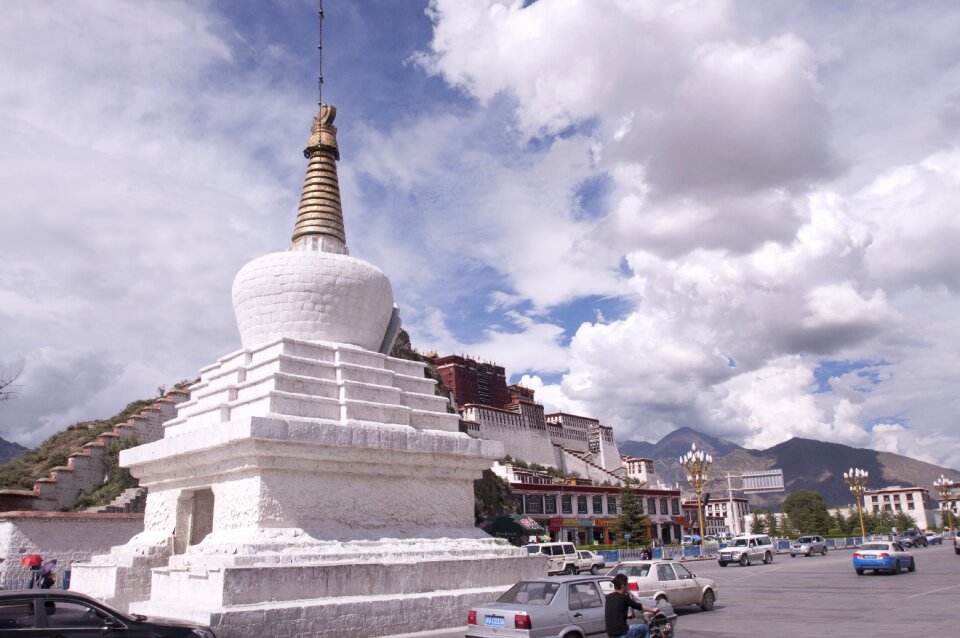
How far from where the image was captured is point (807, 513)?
290ft

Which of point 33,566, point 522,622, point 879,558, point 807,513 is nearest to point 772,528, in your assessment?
point 807,513

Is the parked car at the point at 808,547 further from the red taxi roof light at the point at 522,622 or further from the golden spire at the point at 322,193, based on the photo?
the red taxi roof light at the point at 522,622

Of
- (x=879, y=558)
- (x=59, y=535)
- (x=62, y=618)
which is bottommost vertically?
(x=879, y=558)

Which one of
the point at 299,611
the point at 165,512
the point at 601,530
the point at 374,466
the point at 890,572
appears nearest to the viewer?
the point at 299,611

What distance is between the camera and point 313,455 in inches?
622

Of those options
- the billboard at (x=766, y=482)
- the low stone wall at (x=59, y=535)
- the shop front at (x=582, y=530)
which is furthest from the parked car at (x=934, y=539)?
the low stone wall at (x=59, y=535)

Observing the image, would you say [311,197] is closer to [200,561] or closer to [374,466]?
[374,466]

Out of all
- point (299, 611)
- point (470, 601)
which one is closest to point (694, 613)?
point (470, 601)

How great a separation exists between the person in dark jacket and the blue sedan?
20662 millimetres

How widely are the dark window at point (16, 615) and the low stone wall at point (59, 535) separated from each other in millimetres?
15205

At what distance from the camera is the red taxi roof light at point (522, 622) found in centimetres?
1059

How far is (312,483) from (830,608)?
11803 mm

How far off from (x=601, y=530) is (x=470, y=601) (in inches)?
2264

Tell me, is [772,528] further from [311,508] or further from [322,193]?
[311,508]
